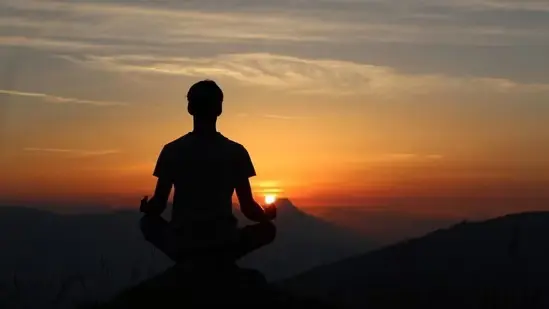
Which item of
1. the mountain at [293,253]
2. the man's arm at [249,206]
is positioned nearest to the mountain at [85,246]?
the mountain at [293,253]

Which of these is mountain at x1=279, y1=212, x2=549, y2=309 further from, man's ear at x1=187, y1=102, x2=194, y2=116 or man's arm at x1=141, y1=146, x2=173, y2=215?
man's ear at x1=187, y1=102, x2=194, y2=116

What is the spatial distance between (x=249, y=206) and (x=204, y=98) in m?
1.33

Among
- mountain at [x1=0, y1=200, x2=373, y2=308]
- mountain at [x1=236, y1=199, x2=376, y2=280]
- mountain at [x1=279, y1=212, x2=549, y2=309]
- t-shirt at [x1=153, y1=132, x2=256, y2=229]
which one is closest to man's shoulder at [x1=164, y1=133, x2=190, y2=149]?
t-shirt at [x1=153, y1=132, x2=256, y2=229]

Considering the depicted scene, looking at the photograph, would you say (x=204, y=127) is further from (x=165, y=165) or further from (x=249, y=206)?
(x=249, y=206)

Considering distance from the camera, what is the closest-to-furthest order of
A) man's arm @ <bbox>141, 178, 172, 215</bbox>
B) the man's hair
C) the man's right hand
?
the man's hair < man's arm @ <bbox>141, 178, 172, 215</bbox> < the man's right hand

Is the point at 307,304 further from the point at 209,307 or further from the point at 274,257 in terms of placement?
the point at 274,257

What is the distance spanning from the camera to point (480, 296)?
2611 centimetres

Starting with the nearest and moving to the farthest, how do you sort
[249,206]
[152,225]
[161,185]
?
1. [161,185]
2. [152,225]
3. [249,206]

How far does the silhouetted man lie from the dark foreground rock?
0.28m

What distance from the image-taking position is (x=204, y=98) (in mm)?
9938

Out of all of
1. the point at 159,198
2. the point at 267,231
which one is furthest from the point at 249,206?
the point at 159,198

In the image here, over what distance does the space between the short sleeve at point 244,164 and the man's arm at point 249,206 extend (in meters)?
0.15

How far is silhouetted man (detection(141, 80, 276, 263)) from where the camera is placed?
392 inches

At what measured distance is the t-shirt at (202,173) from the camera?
997 centimetres
